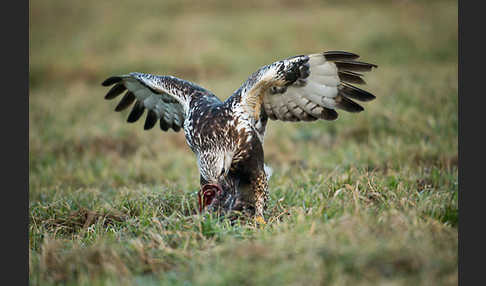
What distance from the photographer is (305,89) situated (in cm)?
425

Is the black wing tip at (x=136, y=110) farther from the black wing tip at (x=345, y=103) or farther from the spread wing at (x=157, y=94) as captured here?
the black wing tip at (x=345, y=103)

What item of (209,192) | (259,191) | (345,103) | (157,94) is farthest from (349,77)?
(157,94)

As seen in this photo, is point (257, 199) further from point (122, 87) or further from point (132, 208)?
point (122, 87)

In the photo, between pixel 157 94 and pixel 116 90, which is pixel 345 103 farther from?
pixel 116 90

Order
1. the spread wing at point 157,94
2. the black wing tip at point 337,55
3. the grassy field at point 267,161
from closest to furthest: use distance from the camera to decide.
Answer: the grassy field at point 267,161
the black wing tip at point 337,55
the spread wing at point 157,94

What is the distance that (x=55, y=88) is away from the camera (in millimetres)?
11844

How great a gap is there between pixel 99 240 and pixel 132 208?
2.81 ft

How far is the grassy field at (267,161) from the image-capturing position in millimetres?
2797

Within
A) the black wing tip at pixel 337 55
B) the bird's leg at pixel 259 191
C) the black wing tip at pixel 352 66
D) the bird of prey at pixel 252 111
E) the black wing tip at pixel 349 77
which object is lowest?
the bird's leg at pixel 259 191

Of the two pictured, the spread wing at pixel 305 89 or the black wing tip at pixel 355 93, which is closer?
the spread wing at pixel 305 89

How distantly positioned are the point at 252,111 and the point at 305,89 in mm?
535

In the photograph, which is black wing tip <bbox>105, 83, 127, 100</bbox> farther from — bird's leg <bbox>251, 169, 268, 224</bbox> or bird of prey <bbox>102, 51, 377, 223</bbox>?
bird's leg <bbox>251, 169, 268, 224</bbox>

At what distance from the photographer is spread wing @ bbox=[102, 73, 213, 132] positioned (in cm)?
450

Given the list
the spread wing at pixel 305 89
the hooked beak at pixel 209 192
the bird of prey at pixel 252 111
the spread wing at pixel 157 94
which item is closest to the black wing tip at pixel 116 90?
the spread wing at pixel 157 94
